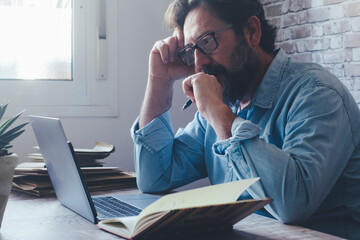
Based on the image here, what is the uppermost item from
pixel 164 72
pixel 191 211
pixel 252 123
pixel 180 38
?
pixel 180 38

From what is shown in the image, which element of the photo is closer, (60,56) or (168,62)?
(168,62)

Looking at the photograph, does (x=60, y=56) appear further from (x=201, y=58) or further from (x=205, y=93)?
(x=205, y=93)

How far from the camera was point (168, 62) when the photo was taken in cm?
175

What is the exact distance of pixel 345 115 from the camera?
129cm

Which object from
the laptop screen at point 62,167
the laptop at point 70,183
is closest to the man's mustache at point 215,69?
the laptop at point 70,183

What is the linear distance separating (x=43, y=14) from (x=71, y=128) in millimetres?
556

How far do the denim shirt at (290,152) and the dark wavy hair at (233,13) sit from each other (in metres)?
0.17

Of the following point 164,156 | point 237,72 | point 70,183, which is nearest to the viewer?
point 70,183

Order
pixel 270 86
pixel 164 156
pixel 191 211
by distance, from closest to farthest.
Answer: pixel 191 211, pixel 270 86, pixel 164 156

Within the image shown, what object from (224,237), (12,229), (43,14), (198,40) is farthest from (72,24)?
(224,237)

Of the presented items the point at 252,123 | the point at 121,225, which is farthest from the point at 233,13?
the point at 121,225

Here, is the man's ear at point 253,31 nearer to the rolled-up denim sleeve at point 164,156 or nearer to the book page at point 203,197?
the rolled-up denim sleeve at point 164,156

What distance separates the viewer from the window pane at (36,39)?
2.20 meters

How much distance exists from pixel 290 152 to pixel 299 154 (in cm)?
2
